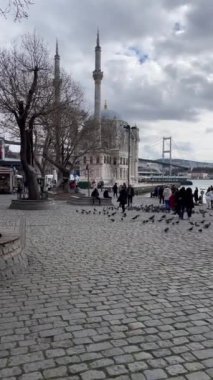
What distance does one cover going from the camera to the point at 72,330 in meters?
4.69

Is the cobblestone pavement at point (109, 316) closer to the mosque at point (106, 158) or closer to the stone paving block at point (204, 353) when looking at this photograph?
the stone paving block at point (204, 353)

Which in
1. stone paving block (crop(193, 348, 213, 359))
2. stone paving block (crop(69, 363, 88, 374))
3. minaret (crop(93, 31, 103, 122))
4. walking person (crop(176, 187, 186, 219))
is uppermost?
minaret (crop(93, 31, 103, 122))

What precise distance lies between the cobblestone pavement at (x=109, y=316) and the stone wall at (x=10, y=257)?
0.22 metres

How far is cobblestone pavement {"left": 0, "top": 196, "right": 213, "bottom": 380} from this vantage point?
3814mm

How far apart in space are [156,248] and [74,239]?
2578 mm

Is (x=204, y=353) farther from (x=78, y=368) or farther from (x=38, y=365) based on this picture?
(x=38, y=365)

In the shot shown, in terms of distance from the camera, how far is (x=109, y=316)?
5188 mm

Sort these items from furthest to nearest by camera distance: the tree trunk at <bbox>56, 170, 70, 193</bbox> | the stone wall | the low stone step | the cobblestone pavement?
the tree trunk at <bbox>56, 170, 70, 193</bbox>
the low stone step
the stone wall
the cobblestone pavement

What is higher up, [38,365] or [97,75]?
[97,75]

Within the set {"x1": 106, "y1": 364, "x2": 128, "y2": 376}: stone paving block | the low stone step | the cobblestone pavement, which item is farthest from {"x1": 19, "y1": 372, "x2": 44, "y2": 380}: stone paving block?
the low stone step

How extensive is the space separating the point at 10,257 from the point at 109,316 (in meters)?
3.04

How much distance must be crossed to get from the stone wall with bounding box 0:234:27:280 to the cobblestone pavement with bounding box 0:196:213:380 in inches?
8.6

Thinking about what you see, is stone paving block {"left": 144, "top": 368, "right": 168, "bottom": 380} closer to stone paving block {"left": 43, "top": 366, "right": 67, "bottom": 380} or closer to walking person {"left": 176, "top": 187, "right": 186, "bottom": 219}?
stone paving block {"left": 43, "top": 366, "right": 67, "bottom": 380}

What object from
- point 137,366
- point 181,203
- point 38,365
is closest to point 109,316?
point 137,366
